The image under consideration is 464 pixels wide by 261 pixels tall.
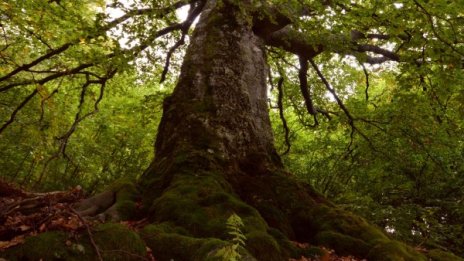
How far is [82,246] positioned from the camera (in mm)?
2631

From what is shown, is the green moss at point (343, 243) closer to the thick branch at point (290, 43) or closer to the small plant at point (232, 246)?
the small plant at point (232, 246)

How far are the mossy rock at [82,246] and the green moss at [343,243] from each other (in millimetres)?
2129

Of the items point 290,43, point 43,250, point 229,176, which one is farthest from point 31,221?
point 290,43

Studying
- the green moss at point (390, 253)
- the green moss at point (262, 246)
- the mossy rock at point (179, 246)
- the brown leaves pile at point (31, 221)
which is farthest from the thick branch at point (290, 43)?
the brown leaves pile at point (31, 221)

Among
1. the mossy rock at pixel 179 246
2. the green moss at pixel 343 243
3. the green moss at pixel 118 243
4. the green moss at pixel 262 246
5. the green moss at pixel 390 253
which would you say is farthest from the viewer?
the green moss at pixel 343 243

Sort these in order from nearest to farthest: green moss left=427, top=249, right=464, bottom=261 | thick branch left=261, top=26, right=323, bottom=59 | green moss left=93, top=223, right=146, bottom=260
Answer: green moss left=93, top=223, right=146, bottom=260 < green moss left=427, top=249, right=464, bottom=261 < thick branch left=261, top=26, right=323, bottom=59

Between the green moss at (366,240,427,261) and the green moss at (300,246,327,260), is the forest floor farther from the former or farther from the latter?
the green moss at (366,240,427,261)

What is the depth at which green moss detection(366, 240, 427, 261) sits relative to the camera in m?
3.87

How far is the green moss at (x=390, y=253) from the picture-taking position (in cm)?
387

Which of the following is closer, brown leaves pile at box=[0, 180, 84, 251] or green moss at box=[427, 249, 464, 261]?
brown leaves pile at box=[0, 180, 84, 251]

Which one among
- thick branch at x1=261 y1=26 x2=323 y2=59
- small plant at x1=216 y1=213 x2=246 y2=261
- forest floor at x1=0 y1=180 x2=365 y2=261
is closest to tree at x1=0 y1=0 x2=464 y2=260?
forest floor at x1=0 y1=180 x2=365 y2=261

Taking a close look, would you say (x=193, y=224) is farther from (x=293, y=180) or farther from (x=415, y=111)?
(x=415, y=111)

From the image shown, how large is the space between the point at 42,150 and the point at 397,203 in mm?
8201

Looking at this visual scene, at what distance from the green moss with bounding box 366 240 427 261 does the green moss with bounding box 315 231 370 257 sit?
0.11 meters
